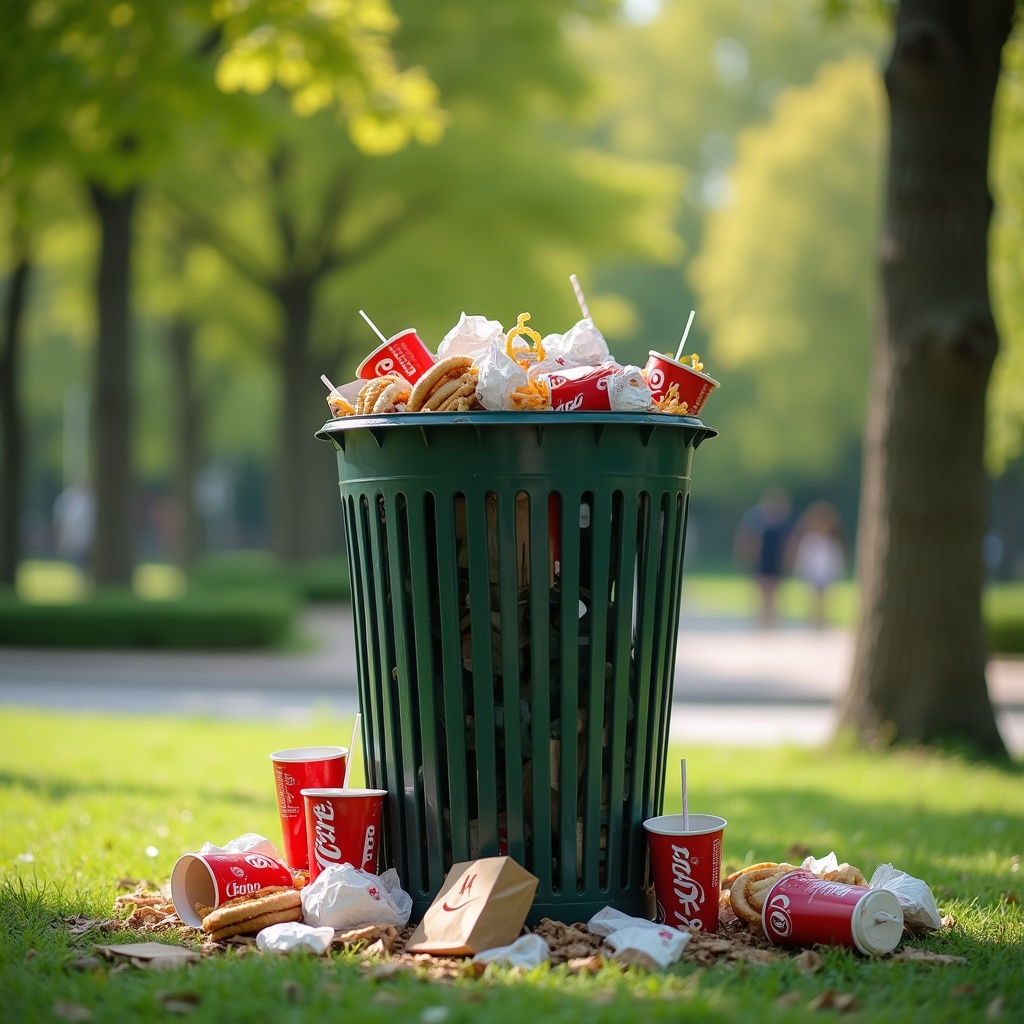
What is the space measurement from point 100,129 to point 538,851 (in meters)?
6.91

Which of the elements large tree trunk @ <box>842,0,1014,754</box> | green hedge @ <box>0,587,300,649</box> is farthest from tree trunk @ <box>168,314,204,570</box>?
large tree trunk @ <box>842,0,1014,754</box>

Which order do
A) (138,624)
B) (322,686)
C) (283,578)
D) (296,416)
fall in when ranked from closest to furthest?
(322,686)
(138,624)
(283,578)
(296,416)

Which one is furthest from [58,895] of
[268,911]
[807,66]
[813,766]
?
[807,66]

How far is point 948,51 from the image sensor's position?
7070mm

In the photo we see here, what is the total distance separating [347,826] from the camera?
3.57 meters

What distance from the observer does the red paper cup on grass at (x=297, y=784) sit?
381 centimetres

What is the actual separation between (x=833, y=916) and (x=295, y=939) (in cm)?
138

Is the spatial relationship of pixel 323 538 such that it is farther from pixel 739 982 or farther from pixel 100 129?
pixel 739 982

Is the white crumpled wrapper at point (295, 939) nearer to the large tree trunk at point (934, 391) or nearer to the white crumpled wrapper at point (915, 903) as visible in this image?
the white crumpled wrapper at point (915, 903)

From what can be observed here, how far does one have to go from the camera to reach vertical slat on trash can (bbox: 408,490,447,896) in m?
3.42

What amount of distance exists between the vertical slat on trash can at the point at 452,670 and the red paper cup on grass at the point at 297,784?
19.8 inches

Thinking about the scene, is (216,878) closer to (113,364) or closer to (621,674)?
(621,674)

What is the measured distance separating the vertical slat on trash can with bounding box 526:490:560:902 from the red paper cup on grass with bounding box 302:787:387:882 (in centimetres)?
46

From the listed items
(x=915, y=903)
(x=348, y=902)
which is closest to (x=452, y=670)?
(x=348, y=902)
